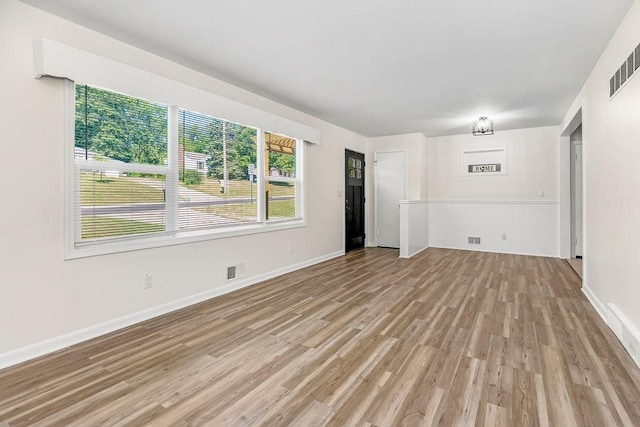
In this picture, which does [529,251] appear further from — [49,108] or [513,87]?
[49,108]

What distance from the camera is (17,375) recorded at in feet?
6.66

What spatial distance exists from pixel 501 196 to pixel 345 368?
222 inches

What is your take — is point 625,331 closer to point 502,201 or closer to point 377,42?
point 377,42

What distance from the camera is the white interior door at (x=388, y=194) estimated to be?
6.78m

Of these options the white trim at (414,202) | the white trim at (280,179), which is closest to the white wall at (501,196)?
the white trim at (414,202)

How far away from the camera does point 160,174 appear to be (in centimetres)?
313

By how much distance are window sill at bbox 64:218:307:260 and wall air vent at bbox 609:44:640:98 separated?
12.1ft

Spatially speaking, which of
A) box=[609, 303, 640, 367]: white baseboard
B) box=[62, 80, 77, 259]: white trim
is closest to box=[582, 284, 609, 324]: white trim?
box=[609, 303, 640, 367]: white baseboard

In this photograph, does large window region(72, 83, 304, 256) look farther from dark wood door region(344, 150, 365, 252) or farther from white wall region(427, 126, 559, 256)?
white wall region(427, 126, 559, 256)

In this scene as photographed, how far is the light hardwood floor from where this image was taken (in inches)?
65.8

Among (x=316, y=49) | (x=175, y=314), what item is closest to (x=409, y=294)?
(x=175, y=314)

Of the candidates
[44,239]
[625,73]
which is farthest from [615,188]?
[44,239]

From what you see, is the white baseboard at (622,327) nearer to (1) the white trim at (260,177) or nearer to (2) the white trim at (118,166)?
(1) the white trim at (260,177)

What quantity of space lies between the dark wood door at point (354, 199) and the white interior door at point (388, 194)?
398 millimetres
